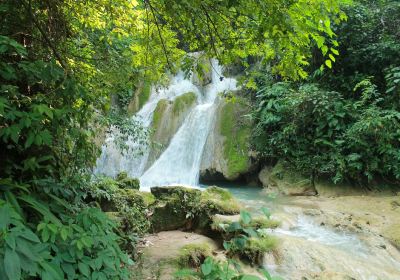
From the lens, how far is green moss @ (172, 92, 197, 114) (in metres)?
12.7

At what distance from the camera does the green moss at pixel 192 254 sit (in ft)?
13.5

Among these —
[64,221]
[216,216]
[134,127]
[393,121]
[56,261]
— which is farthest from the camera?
[393,121]

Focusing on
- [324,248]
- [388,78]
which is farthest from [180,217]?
[388,78]

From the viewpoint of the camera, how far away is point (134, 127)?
25.2 feet

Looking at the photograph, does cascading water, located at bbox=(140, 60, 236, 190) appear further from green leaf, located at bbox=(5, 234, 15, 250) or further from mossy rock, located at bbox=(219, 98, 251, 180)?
green leaf, located at bbox=(5, 234, 15, 250)

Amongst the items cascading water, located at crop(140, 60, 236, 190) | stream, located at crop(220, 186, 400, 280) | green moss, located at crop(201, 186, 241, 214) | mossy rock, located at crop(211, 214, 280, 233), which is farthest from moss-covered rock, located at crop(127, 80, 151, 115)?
mossy rock, located at crop(211, 214, 280, 233)

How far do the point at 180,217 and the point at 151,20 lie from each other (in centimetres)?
290

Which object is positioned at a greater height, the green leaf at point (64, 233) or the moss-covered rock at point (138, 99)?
the moss-covered rock at point (138, 99)

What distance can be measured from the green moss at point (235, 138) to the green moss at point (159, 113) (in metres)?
2.44

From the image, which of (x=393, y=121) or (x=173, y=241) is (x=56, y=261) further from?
(x=393, y=121)

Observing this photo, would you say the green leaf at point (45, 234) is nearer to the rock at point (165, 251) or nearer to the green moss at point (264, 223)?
the rock at point (165, 251)

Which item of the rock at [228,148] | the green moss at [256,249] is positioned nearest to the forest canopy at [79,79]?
the green moss at [256,249]

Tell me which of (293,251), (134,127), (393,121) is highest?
(393,121)

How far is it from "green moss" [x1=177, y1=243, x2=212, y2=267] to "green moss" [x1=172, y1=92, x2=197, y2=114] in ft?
27.8
